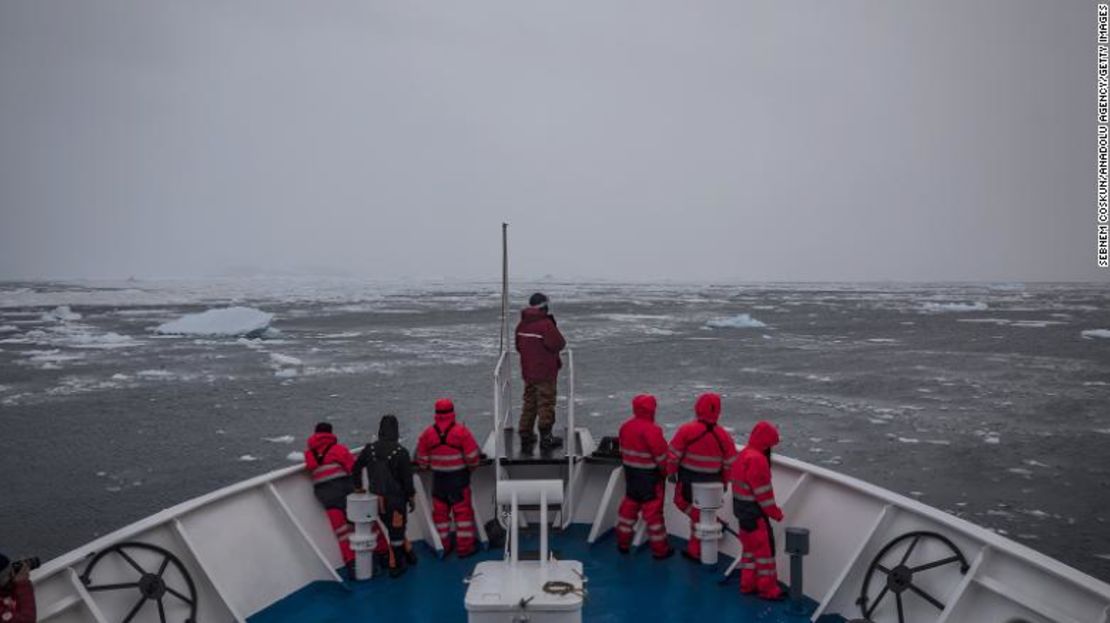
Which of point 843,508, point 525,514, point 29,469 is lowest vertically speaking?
point 29,469

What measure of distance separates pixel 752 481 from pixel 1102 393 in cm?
1957

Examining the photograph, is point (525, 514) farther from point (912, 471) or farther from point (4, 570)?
point (912, 471)

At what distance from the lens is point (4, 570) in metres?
2.81

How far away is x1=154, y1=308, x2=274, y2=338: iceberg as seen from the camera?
3450 cm

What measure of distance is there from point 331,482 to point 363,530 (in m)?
0.42

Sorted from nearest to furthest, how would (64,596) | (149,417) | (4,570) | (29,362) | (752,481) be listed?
(4,570) < (64,596) < (752,481) < (149,417) < (29,362)

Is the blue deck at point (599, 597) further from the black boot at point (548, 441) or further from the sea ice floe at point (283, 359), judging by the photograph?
the sea ice floe at point (283, 359)

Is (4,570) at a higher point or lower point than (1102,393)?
higher

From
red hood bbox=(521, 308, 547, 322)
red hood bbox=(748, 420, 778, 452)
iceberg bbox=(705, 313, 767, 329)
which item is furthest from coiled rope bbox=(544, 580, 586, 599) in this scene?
iceberg bbox=(705, 313, 767, 329)

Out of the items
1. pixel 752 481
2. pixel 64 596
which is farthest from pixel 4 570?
pixel 752 481

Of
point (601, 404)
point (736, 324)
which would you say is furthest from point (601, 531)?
point (736, 324)

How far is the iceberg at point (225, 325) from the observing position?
113 feet

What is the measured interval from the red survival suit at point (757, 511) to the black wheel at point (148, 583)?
9.71 feet

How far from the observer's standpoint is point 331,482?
4.46 m
